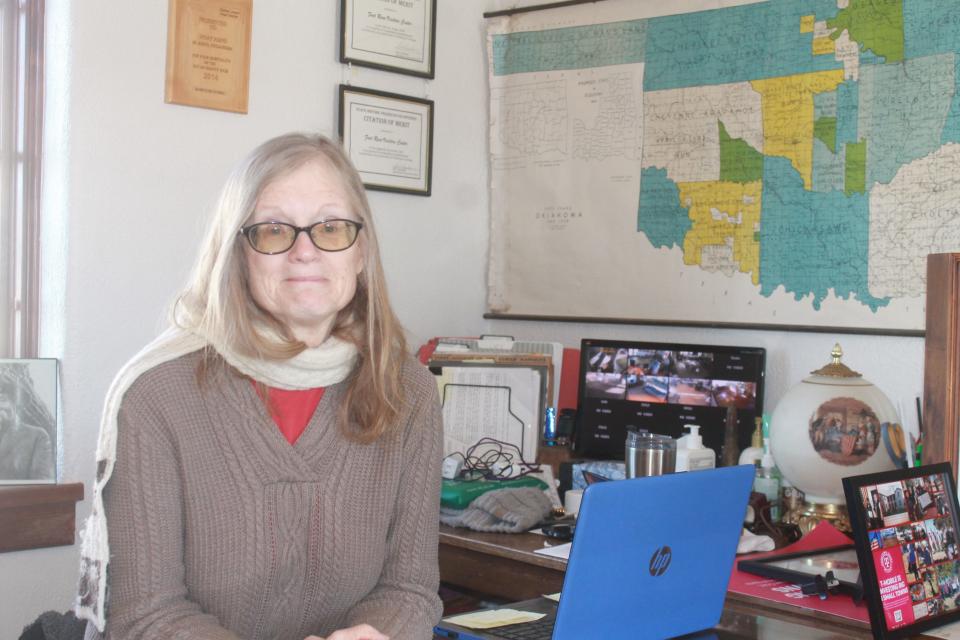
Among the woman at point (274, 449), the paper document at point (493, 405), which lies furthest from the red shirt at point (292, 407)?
the paper document at point (493, 405)

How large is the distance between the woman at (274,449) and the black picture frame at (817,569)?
0.59m

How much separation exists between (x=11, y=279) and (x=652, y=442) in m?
1.43

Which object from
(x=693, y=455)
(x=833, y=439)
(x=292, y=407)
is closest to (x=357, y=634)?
(x=292, y=407)

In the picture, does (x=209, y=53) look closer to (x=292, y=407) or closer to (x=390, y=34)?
(x=390, y=34)

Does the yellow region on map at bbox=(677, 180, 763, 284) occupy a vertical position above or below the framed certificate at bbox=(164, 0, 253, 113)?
below

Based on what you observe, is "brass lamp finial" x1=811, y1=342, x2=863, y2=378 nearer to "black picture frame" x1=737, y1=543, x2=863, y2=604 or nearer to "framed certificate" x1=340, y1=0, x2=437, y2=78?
"black picture frame" x1=737, y1=543, x2=863, y2=604

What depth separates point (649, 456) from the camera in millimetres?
1968

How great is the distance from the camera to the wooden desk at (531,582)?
1615 millimetres

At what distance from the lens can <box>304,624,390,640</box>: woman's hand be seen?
1.42m

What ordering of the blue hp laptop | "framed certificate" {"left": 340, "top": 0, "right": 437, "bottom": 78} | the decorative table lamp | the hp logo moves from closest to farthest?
the blue hp laptop, the hp logo, the decorative table lamp, "framed certificate" {"left": 340, "top": 0, "right": 437, "bottom": 78}

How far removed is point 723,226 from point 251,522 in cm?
155

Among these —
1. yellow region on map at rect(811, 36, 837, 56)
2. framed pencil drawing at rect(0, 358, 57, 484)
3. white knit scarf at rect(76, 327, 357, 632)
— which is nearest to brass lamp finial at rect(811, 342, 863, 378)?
yellow region on map at rect(811, 36, 837, 56)

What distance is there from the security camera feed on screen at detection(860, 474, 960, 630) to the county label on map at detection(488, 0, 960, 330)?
31.4 inches

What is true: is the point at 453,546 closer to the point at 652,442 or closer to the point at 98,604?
the point at 652,442
